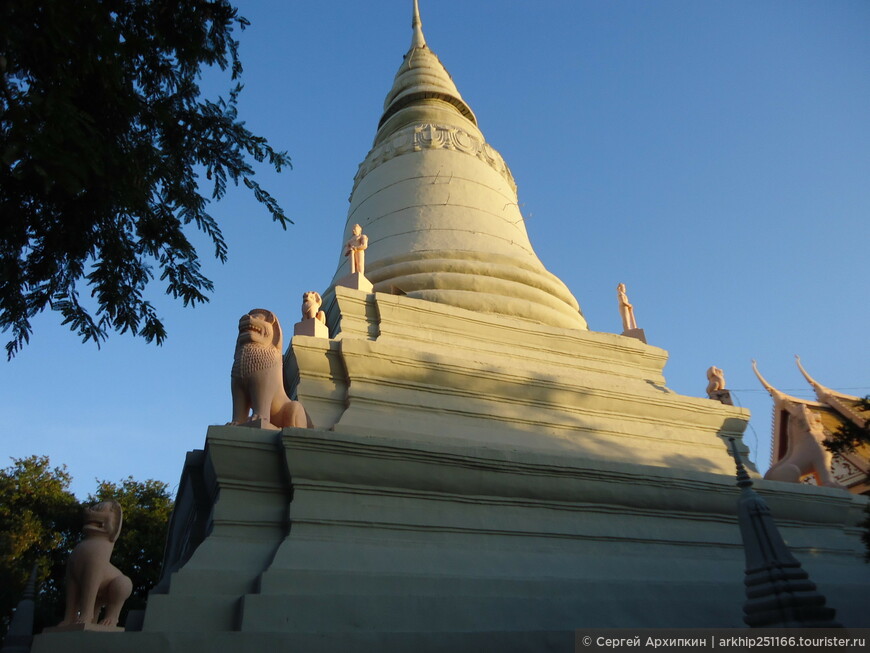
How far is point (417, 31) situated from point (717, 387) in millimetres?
17623

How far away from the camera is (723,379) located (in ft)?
33.9

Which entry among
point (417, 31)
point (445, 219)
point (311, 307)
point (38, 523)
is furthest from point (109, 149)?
point (417, 31)

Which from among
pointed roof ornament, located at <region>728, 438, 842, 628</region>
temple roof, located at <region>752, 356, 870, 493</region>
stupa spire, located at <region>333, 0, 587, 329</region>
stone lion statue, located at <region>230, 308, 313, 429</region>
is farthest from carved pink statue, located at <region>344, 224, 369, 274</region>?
temple roof, located at <region>752, 356, 870, 493</region>

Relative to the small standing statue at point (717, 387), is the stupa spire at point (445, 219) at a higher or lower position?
higher

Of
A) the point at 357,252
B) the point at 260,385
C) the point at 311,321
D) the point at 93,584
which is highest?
the point at 357,252

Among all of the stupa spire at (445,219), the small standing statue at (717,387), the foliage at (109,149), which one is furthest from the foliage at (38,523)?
the small standing statue at (717,387)

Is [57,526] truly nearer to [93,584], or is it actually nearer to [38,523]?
[38,523]

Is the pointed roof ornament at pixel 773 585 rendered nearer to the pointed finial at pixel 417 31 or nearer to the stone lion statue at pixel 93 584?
the stone lion statue at pixel 93 584

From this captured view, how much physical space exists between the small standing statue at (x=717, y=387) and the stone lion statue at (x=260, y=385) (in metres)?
6.52

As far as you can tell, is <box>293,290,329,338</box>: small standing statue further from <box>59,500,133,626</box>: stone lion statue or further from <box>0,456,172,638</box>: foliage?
<box>0,456,172,638</box>: foliage

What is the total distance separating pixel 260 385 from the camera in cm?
641

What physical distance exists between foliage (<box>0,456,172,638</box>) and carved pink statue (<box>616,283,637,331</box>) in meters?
12.5

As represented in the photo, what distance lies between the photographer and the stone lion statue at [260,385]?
638cm

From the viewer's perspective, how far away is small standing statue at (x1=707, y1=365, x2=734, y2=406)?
33.1ft
